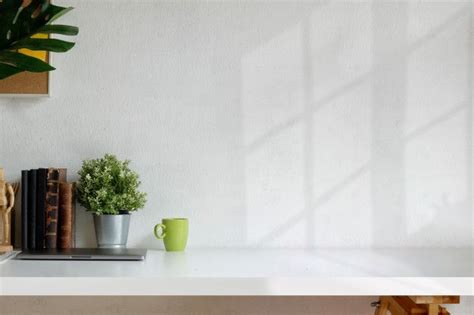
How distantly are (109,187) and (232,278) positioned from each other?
1.80ft

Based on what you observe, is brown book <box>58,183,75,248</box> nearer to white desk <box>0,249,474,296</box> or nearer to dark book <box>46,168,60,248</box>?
dark book <box>46,168,60,248</box>

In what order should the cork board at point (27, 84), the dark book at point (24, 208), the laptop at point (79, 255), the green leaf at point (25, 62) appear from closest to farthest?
the green leaf at point (25, 62), the laptop at point (79, 255), the dark book at point (24, 208), the cork board at point (27, 84)

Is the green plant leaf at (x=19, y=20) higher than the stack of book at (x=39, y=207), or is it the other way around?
the green plant leaf at (x=19, y=20)

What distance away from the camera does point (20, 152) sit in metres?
1.85

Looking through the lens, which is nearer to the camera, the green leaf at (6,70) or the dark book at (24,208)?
the green leaf at (6,70)

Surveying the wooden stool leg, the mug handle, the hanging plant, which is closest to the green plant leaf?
the hanging plant

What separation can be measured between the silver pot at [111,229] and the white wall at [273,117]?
11cm

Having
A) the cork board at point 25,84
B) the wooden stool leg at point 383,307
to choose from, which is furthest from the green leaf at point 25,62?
the wooden stool leg at point 383,307

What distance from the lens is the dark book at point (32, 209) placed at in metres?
1.71

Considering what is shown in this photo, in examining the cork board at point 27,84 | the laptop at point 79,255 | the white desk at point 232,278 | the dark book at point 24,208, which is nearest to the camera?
the white desk at point 232,278

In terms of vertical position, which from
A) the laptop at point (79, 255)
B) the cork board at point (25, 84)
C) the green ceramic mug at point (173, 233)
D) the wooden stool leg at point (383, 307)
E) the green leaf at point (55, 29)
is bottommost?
the wooden stool leg at point (383, 307)

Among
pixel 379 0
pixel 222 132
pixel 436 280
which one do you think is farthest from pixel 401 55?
pixel 436 280

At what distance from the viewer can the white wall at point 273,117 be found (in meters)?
1.87

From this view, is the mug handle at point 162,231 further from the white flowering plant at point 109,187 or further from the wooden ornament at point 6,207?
the wooden ornament at point 6,207
